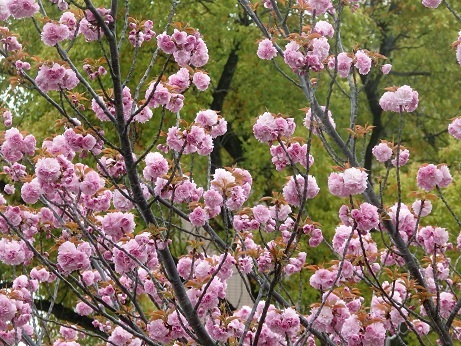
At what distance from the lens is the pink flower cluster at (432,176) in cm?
456

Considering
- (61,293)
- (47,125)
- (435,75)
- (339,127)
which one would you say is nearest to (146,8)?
(47,125)

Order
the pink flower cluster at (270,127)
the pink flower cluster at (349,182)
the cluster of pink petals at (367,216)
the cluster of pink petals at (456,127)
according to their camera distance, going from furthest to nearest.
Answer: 1. the cluster of pink petals at (456,127)
2. the pink flower cluster at (270,127)
3. the cluster of pink petals at (367,216)
4. the pink flower cluster at (349,182)

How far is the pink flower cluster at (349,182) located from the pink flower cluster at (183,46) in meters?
1.13

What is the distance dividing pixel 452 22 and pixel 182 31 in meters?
10.1

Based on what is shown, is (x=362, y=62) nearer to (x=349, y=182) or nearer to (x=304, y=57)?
(x=304, y=57)

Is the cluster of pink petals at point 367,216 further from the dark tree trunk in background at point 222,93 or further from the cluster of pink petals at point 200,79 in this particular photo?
the dark tree trunk in background at point 222,93

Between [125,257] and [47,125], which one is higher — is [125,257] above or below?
below

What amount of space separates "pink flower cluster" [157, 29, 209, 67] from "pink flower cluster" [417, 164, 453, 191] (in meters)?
1.50

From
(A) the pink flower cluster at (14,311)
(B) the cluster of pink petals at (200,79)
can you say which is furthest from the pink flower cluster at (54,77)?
(A) the pink flower cluster at (14,311)

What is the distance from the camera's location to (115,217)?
432cm

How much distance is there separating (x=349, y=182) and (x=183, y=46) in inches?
49.5

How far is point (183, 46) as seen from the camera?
14.2ft

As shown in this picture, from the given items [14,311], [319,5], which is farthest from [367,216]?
[14,311]

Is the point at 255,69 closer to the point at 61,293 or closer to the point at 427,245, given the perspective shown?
the point at 61,293
